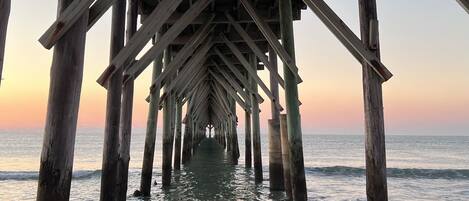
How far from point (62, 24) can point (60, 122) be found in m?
0.83

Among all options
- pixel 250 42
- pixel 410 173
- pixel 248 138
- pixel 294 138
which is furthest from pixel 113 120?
pixel 410 173

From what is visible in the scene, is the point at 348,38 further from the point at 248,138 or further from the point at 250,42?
the point at 248,138

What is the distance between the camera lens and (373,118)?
12.6 feet

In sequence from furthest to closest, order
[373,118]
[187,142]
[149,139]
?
[187,142] → [149,139] → [373,118]

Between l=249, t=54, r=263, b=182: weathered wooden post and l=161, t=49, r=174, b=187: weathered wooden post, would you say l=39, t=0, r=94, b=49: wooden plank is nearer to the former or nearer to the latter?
l=161, t=49, r=174, b=187: weathered wooden post

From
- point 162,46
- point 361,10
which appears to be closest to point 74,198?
point 162,46

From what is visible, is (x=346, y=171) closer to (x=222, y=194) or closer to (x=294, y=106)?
(x=222, y=194)

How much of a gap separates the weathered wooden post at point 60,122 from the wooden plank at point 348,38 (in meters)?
2.82

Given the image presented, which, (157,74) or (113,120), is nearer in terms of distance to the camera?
(113,120)

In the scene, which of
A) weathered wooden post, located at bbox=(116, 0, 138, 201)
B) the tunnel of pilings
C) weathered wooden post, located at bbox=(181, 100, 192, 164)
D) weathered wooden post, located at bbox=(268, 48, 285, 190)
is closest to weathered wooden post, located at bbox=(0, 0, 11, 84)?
the tunnel of pilings

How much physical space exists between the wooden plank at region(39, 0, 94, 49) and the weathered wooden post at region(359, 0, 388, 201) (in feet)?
9.58

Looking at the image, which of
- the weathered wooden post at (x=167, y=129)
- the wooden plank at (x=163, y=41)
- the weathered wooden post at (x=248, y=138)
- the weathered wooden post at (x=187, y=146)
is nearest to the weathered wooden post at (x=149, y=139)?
the weathered wooden post at (x=167, y=129)

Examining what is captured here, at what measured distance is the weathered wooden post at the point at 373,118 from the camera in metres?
3.80

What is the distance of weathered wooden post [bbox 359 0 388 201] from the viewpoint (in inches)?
150
